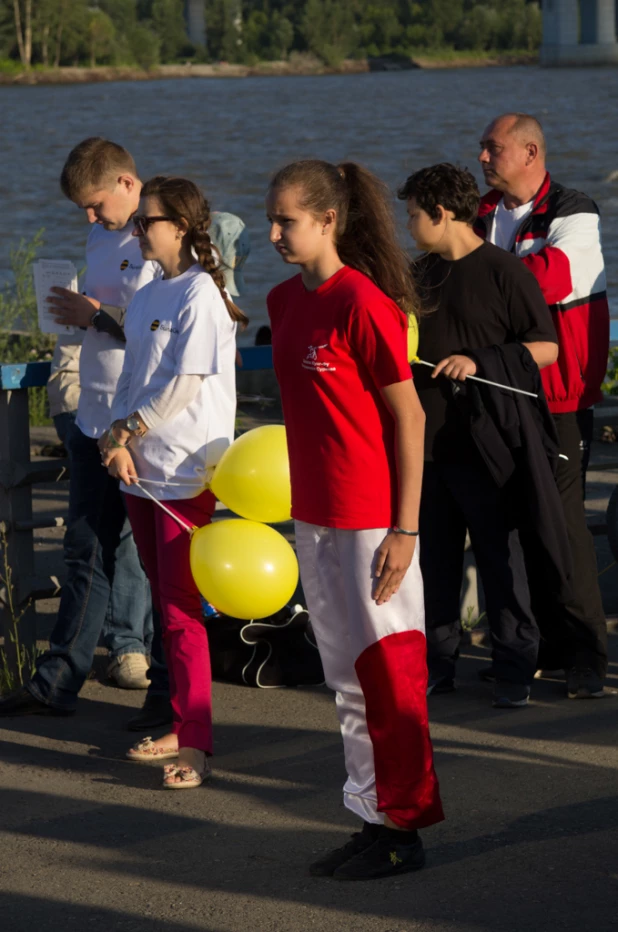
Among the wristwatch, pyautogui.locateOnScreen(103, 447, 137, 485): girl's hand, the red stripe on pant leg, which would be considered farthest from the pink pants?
the red stripe on pant leg

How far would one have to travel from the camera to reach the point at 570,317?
505 centimetres

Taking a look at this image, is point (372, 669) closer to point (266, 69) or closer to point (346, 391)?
point (346, 391)

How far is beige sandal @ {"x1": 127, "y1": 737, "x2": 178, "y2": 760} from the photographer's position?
4629 millimetres

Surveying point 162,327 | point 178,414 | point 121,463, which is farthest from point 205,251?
point 121,463

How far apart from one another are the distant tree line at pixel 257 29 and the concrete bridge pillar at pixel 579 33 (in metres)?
4.79

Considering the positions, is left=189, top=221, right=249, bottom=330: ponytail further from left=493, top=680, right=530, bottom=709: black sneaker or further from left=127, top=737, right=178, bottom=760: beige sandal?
left=493, top=680, right=530, bottom=709: black sneaker

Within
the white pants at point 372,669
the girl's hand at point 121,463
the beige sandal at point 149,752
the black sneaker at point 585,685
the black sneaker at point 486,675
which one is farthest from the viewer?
the black sneaker at point 486,675

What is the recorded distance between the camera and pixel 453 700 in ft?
16.9

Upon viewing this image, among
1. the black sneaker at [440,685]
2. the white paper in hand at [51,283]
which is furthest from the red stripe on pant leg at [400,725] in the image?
the white paper in hand at [51,283]

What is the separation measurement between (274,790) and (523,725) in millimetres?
935

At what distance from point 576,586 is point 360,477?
1.78 meters

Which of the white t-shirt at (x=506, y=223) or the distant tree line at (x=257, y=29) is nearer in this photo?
the white t-shirt at (x=506, y=223)

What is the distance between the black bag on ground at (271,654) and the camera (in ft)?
17.5

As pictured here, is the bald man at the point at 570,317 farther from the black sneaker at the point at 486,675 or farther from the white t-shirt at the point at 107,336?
the white t-shirt at the point at 107,336
